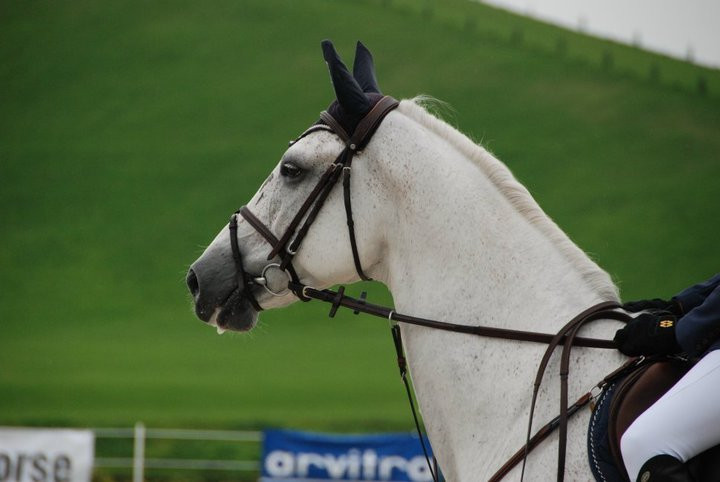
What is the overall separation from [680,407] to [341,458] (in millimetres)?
10949

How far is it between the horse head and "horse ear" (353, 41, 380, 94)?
0.07 meters

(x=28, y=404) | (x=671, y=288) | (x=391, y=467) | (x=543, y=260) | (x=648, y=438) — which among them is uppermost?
(x=671, y=288)

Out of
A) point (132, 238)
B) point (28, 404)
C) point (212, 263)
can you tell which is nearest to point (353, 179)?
point (212, 263)

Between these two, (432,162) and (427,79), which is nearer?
(432,162)

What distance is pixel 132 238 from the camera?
141 ft

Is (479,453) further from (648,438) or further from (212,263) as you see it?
(212,263)

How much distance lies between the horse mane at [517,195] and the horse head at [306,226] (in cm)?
18

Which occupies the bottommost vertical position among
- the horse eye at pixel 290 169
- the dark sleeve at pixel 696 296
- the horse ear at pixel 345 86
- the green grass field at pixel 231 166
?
the dark sleeve at pixel 696 296

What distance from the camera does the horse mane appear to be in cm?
338

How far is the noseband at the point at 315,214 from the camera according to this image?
147 inches

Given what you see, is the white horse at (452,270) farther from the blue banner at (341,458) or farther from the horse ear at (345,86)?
Result: the blue banner at (341,458)

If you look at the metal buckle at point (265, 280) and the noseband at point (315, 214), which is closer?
the noseband at point (315, 214)

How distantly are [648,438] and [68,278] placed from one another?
40176 millimetres

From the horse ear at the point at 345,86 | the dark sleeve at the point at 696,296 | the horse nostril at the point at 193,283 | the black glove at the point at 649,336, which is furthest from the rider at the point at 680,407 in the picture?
the horse nostril at the point at 193,283
